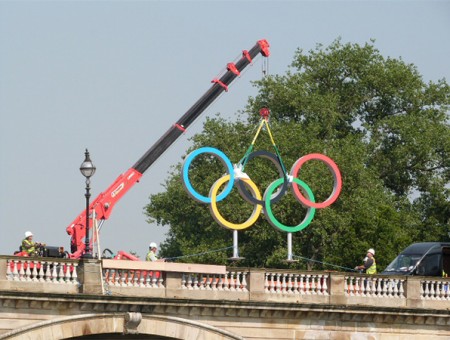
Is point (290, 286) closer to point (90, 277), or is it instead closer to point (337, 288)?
point (337, 288)

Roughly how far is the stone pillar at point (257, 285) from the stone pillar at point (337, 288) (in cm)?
258

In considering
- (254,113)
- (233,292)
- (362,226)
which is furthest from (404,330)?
(254,113)

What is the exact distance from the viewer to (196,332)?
63312mm

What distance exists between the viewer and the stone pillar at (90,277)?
61.4 m

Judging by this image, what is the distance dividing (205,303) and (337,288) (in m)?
5.17

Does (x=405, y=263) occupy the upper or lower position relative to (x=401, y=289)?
upper

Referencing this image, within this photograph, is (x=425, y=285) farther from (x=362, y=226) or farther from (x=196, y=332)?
(x=362, y=226)

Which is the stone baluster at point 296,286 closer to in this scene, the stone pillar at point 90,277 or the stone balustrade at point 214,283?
the stone balustrade at point 214,283

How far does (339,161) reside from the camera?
4311 inches

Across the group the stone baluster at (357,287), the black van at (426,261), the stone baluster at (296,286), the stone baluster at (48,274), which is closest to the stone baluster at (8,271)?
the stone baluster at (48,274)

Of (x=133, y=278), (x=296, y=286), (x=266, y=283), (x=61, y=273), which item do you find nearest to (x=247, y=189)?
(x=296, y=286)

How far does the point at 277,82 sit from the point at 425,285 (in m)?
53.8

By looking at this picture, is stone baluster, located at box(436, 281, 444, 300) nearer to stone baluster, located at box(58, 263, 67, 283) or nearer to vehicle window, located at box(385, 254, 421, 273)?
vehicle window, located at box(385, 254, 421, 273)

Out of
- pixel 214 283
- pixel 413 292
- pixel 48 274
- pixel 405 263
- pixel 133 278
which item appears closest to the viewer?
pixel 48 274
